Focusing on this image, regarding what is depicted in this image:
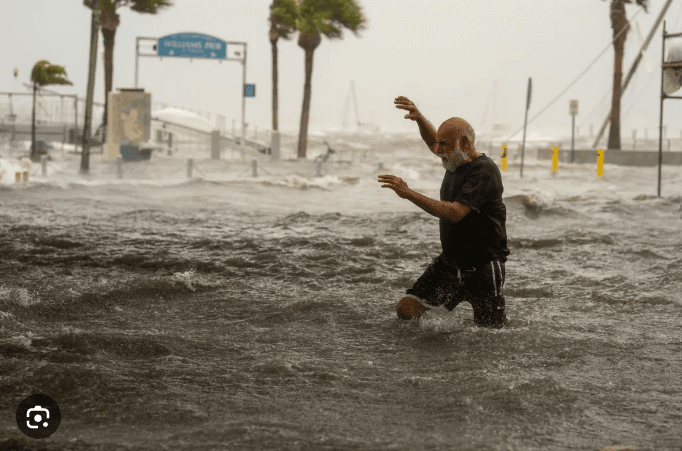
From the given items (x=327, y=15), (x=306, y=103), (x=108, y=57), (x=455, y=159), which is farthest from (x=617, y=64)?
(x=455, y=159)

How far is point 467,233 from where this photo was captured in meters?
5.35

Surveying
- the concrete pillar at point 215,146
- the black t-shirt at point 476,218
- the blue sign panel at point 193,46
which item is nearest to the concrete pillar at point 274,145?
the concrete pillar at point 215,146

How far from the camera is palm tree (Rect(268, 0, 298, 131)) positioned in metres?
40.1

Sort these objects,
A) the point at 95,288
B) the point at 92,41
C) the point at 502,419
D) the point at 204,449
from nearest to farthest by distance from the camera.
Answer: the point at 204,449
the point at 502,419
the point at 95,288
the point at 92,41

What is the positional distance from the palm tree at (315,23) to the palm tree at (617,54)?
1179 centimetres

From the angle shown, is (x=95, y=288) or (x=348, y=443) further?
(x=95, y=288)

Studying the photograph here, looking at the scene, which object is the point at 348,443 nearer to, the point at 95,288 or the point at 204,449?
the point at 204,449

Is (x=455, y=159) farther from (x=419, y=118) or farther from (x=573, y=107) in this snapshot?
(x=573, y=107)

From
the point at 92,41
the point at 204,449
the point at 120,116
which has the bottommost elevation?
the point at 204,449

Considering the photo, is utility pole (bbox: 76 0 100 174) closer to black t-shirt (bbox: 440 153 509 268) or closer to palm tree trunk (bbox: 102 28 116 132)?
palm tree trunk (bbox: 102 28 116 132)

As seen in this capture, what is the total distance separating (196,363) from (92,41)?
21606 millimetres

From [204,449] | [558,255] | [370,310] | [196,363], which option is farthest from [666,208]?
[204,449]

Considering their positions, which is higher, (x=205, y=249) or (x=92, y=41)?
(x=92, y=41)

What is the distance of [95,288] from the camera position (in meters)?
7.87
